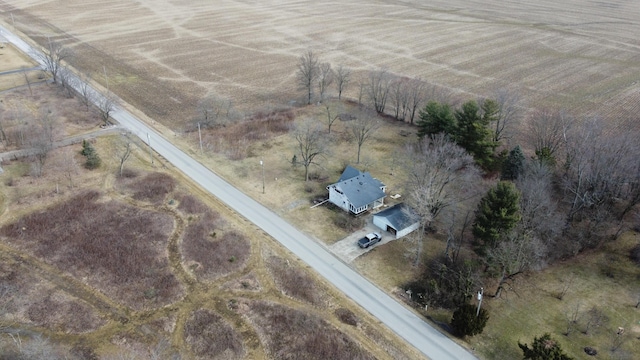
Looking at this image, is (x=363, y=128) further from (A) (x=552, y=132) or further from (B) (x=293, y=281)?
(B) (x=293, y=281)

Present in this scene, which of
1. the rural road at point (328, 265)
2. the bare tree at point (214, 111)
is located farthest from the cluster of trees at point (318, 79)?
the rural road at point (328, 265)

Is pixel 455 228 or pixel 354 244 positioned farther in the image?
pixel 455 228

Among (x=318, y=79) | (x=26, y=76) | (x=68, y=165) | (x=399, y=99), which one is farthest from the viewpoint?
(x=318, y=79)

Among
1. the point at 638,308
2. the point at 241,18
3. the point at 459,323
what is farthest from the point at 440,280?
the point at 241,18

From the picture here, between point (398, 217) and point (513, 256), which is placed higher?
point (513, 256)

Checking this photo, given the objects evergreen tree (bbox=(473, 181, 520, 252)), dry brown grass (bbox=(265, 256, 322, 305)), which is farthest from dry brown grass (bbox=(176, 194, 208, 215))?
evergreen tree (bbox=(473, 181, 520, 252))

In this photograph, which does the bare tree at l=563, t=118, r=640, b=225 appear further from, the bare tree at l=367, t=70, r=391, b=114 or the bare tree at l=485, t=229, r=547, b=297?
the bare tree at l=367, t=70, r=391, b=114

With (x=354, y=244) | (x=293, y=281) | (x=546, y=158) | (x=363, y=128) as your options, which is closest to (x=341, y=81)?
(x=363, y=128)

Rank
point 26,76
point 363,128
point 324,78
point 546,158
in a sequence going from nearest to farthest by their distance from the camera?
1. point 546,158
2. point 363,128
3. point 324,78
4. point 26,76
